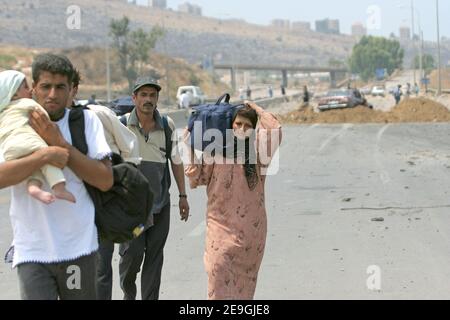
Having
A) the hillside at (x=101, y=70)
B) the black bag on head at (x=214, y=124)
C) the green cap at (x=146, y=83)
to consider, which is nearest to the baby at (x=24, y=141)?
the black bag on head at (x=214, y=124)

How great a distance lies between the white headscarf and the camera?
448 centimetres

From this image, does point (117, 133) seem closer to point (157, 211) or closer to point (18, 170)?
point (18, 170)

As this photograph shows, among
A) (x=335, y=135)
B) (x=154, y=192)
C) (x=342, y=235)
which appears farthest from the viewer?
(x=335, y=135)

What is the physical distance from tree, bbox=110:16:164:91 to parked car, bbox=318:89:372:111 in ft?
178

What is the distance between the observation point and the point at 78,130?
4672 millimetres

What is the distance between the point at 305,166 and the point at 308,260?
12175 mm

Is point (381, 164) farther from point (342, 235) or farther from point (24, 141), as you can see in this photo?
point (24, 141)

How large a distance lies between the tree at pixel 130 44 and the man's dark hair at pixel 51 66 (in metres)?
98.9

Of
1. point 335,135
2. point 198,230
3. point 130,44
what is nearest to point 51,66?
point 198,230

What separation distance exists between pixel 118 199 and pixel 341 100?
45.7 metres

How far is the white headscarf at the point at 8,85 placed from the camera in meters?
4.48

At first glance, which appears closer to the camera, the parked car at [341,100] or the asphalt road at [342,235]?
the asphalt road at [342,235]

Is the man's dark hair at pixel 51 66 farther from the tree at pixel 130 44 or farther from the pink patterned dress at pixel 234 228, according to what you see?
the tree at pixel 130 44
